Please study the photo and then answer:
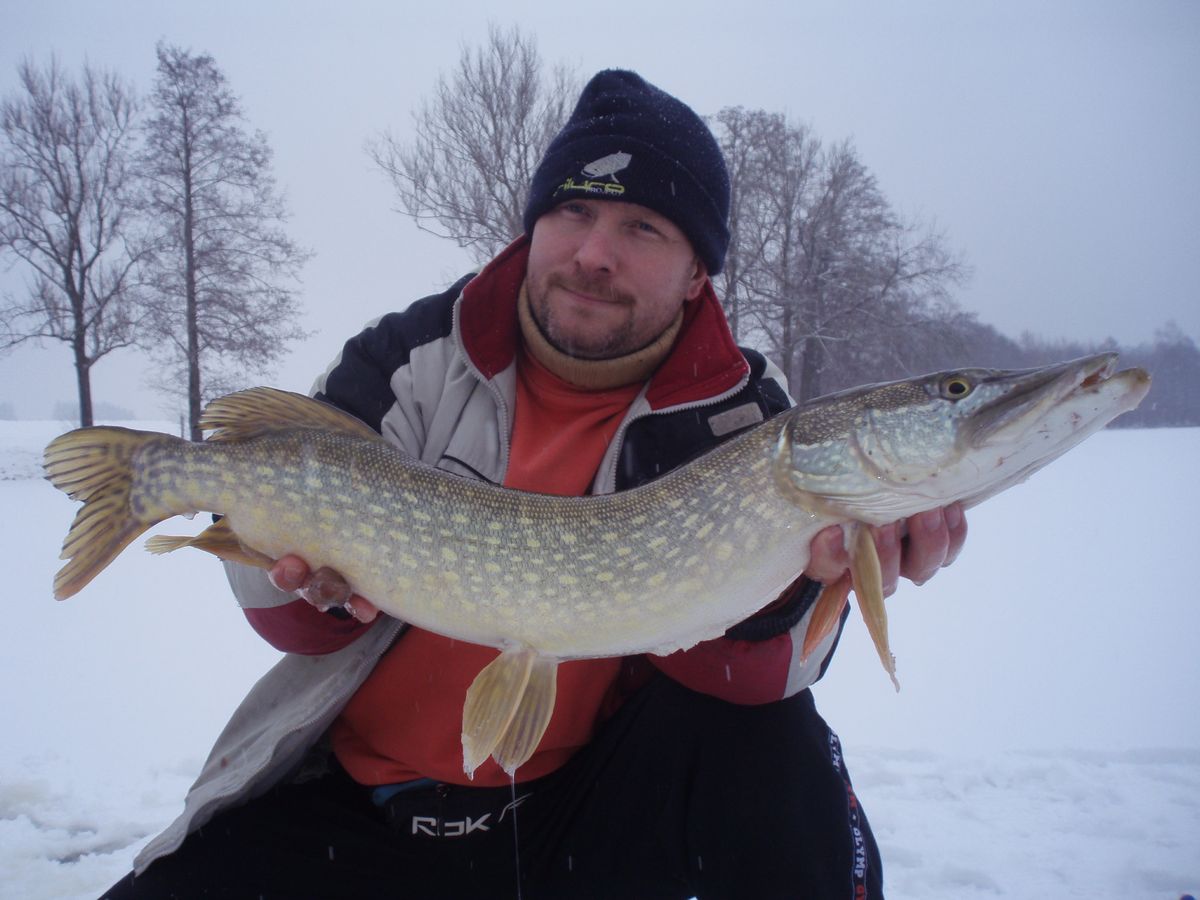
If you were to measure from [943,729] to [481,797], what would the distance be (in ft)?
6.32

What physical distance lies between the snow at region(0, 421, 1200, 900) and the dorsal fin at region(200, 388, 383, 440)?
4.15ft

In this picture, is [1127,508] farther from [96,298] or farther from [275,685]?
[96,298]

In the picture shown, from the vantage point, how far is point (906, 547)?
53.2 inches

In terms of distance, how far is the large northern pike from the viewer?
1.25 metres

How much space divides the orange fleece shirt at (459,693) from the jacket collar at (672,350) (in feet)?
0.46

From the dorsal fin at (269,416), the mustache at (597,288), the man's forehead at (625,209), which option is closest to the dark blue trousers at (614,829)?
the dorsal fin at (269,416)

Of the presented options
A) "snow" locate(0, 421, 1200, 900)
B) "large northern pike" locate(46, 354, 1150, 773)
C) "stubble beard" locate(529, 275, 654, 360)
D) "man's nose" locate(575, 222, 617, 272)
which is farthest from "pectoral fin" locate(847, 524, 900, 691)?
"snow" locate(0, 421, 1200, 900)

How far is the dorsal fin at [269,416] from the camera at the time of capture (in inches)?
56.3

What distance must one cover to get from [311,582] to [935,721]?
7.89 feet

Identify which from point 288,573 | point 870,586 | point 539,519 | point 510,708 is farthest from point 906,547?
point 288,573

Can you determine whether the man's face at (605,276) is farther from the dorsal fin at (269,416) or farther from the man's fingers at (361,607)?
the man's fingers at (361,607)

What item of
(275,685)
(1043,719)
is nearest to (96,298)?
(275,685)

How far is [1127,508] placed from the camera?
24.1 feet

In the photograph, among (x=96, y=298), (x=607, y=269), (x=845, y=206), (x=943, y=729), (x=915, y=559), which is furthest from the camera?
(x=845, y=206)
